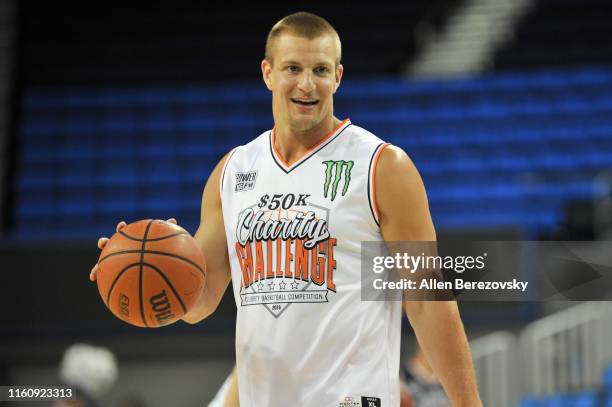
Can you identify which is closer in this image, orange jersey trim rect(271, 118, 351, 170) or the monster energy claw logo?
the monster energy claw logo

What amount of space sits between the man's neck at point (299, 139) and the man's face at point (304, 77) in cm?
5

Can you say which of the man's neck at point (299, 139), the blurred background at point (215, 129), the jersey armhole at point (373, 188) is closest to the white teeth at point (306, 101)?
the man's neck at point (299, 139)

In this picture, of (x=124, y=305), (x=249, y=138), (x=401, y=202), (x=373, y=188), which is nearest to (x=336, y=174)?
(x=373, y=188)

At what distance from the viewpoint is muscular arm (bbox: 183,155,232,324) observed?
3.45 meters

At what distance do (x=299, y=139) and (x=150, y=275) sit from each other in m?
0.63

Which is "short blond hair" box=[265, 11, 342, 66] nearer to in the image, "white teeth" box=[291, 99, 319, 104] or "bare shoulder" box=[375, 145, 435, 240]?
"white teeth" box=[291, 99, 319, 104]

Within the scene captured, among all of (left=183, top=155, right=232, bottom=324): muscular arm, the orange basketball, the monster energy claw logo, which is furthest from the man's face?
the orange basketball

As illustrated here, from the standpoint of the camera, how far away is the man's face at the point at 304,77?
3.17 m

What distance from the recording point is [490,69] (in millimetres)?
16047

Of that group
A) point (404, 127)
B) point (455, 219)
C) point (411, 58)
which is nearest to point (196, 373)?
point (455, 219)

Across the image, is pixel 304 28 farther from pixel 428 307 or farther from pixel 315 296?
pixel 428 307

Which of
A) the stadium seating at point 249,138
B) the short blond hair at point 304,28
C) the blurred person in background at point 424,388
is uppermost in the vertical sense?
the stadium seating at point 249,138

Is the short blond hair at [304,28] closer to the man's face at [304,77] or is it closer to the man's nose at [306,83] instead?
the man's face at [304,77]

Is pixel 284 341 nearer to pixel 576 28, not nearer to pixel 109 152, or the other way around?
pixel 109 152
